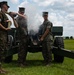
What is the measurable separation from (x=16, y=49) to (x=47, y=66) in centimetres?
143

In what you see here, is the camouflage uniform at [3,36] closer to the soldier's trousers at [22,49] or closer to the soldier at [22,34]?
the soldier at [22,34]

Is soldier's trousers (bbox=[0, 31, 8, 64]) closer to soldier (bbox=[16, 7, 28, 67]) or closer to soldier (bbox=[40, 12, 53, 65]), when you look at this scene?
soldier (bbox=[16, 7, 28, 67])

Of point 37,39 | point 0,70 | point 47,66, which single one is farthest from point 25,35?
point 0,70

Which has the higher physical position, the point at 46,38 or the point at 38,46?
the point at 46,38

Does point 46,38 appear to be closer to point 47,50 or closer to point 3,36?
point 47,50

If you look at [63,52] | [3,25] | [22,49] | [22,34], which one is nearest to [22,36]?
[22,34]

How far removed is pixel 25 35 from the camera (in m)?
12.1

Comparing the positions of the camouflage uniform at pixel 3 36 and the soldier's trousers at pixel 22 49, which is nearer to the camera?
the camouflage uniform at pixel 3 36

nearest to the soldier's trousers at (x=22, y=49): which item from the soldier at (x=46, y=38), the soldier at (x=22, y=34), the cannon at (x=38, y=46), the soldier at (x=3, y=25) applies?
the soldier at (x=22, y=34)

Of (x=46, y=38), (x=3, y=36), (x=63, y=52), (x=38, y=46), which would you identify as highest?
(x=3, y=36)

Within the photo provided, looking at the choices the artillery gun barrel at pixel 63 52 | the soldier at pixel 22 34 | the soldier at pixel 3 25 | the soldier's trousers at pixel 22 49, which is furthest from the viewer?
the soldier's trousers at pixel 22 49

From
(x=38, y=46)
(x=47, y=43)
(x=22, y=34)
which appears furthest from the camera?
(x=38, y=46)

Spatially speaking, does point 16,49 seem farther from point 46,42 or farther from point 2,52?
point 2,52

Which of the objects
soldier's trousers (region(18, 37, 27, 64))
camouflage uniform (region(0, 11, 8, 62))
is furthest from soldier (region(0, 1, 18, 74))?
soldier's trousers (region(18, 37, 27, 64))
